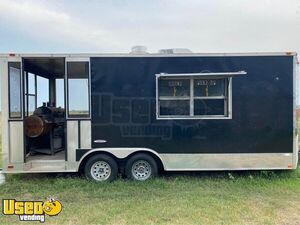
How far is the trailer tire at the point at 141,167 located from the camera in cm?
572

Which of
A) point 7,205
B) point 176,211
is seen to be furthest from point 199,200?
Result: point 7,205

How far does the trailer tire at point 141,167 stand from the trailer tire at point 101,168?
0.97 ft

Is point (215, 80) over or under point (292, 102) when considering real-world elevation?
over

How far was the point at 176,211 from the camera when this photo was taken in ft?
13.9

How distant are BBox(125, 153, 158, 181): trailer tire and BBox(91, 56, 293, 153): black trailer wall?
0.88 ft

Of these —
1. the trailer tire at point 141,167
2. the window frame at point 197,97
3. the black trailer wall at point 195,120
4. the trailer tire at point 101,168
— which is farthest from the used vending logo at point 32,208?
the window frame at point 197,97

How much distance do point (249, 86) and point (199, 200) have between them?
262cm

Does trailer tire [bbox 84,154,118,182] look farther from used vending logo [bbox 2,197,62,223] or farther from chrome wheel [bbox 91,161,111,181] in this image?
used vending logo [bbox 2,197,62,223]

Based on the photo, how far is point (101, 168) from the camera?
5.77 m

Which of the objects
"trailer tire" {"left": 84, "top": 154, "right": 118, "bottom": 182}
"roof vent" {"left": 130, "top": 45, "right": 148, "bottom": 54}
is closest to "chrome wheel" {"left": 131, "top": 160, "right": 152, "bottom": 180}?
"trailer tire" {"left": 84, "top": 154, "right": 118, "bottom": 182}

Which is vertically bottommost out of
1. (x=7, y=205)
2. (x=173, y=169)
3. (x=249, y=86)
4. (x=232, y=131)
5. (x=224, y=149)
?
(x=7, y=205)

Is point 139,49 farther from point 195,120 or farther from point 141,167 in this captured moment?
point 141,167

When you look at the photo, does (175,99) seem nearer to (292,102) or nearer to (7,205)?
(292,102)

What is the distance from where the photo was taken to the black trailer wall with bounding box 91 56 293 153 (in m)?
5.63
